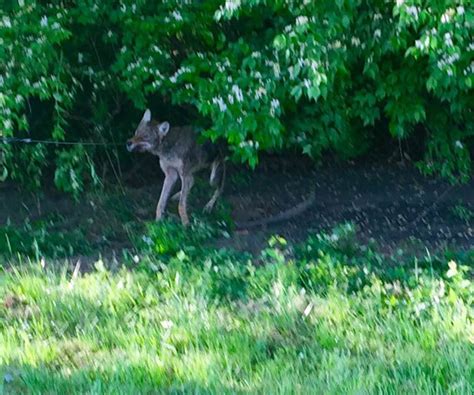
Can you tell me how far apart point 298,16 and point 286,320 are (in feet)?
9.49

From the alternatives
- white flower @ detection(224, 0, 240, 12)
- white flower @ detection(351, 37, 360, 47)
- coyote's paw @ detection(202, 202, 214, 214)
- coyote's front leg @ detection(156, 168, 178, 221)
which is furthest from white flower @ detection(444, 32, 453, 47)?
coyote's front leg @ detection(156, 168, 178, 221)

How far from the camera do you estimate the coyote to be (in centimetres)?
925

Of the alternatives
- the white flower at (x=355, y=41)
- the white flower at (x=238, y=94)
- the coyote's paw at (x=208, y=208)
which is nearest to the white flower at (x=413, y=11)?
the white flower at (x=355, y=41)

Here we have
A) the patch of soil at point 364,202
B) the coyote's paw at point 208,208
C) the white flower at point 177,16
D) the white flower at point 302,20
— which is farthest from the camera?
the coyote's paw at point 208,208

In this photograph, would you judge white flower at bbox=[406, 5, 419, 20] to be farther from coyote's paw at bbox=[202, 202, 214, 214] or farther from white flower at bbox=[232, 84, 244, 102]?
coyote's paw at bbox=[202, 202, 214, 214]

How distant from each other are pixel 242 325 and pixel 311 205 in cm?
459

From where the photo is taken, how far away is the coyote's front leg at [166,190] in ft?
31.1

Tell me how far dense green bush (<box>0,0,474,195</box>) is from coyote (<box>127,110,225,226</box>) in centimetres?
28

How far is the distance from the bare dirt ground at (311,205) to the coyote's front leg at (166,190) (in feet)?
1.41

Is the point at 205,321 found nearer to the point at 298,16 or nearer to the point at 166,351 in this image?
the point at 166,351

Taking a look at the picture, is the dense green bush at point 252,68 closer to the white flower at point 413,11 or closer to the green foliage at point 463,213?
the white flower at point 413,11

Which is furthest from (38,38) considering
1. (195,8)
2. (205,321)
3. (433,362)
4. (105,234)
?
(433,362)

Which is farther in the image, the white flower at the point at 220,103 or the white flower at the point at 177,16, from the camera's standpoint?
the white flower at the point at 177,16

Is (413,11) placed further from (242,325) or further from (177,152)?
(177,152)
